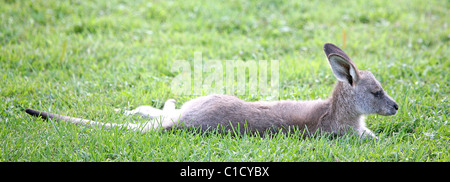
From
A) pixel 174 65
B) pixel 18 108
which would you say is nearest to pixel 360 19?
pixel 174 65

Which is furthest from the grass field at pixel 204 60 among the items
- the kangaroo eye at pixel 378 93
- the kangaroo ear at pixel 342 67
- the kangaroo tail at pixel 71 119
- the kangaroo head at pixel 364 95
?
the kangaroo ear at pixel 342 67

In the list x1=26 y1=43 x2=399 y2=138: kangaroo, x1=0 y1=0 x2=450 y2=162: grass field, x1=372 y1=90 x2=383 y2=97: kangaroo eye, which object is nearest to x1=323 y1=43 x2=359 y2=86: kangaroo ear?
x1=26 y1=43 x2=399 y2=138: kangaroo

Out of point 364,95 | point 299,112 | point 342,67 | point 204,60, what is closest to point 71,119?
point 299,112

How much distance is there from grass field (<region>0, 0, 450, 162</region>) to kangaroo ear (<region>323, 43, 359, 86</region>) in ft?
2.42

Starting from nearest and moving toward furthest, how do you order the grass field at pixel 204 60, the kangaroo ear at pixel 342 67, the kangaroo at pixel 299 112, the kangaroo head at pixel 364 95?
the grass field at pixel 204 60, the kangaroo at pixel 299 112, the kangaroo ear at pixel 342 67, the kangaroo head at pixel 364 95

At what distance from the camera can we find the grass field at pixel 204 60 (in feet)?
14.8

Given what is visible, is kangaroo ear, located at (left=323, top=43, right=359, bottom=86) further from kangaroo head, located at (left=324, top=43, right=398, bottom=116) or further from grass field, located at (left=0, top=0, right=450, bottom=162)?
grass field, located at (left=0, top=0, right=450, bottom=162)

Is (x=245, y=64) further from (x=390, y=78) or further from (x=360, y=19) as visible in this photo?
(x=360, y=19)

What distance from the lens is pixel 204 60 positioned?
7.50 meters

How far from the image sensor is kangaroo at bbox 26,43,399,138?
4.85 m

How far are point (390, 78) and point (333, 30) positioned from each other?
2336 millimetres

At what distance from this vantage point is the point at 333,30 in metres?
8.84

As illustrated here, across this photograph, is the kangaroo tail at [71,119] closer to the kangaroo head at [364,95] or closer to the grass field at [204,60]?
the grass field at [204,60]

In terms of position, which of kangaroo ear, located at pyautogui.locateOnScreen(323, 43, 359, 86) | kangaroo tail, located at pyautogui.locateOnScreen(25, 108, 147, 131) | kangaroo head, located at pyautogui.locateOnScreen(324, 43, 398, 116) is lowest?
kangaroo tail, located at pyautogui.locateOnScreen(25, 108, 147, 131)
